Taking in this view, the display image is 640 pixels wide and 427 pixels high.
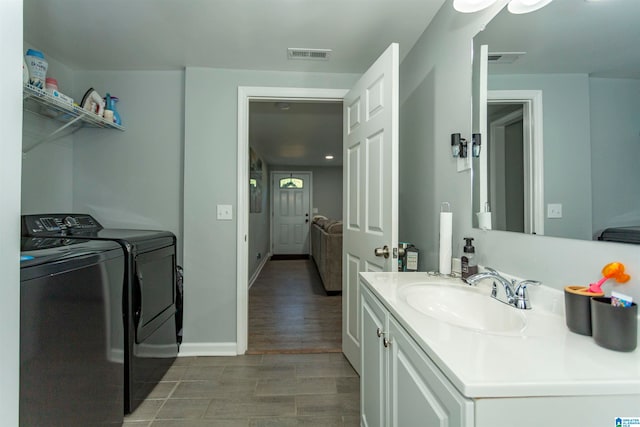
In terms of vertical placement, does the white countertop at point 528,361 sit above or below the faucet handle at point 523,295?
below

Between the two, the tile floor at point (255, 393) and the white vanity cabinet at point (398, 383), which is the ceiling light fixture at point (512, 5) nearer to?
the white vanity cabinet at point (398, 383)

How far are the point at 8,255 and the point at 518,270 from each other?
150 centimetres

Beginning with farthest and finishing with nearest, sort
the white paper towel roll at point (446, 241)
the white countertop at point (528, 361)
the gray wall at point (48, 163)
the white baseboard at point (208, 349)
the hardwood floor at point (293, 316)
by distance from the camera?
the hardwood floor at point (293, 316)
the white baseboard at point (208, 349)
the gray wall at point (48, 163)
the white paper towel roll at point (446, 241)
the white countertop at point (528, 361)

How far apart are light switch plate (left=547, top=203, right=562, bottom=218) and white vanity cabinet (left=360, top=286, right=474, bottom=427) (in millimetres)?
627

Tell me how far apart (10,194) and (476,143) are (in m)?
1.54

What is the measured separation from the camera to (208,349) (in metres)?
2.18

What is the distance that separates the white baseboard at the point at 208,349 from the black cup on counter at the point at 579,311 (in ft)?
6.95

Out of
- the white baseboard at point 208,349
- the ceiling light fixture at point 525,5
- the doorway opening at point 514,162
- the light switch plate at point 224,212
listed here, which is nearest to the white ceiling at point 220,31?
the ceiling light fixture at point 525,5

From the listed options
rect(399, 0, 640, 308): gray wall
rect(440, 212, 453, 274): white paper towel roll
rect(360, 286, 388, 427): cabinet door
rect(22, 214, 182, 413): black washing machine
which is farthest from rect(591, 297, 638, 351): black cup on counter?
rect(22, 214, 182, 413): black washing machine

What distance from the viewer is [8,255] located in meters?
0.61

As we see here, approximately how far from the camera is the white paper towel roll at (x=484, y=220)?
3.91 ft

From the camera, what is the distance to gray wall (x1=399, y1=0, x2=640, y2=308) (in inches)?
33.1

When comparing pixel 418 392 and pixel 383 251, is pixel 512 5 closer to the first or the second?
pixel 383 251

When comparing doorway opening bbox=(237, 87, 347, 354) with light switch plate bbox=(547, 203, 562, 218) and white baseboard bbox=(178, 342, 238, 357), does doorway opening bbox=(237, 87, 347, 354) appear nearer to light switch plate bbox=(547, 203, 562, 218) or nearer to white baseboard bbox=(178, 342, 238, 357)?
white baseboard bbox=(178, 342, 238, 357)
